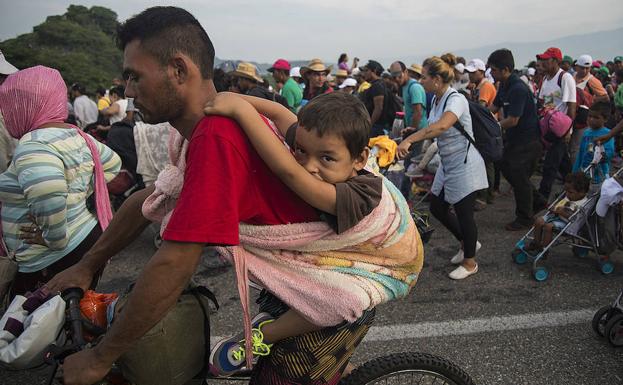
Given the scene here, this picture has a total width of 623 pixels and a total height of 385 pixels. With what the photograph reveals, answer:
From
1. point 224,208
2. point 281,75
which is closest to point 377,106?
point 281,75

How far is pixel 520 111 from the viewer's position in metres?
5.21

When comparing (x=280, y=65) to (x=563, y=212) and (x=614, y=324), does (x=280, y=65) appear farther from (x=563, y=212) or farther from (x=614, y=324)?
(x=614, y=324)

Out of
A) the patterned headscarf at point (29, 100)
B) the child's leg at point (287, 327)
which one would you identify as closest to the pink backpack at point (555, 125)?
the child's leg at point (287, 327)

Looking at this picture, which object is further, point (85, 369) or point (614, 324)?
point (614, 324)

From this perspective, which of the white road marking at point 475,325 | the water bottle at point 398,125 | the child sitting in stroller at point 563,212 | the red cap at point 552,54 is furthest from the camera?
the water bottle at point 398,125

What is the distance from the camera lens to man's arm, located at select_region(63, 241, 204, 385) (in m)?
1.22

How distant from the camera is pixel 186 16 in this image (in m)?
1.44

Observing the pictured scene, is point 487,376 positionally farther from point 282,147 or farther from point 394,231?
point 282,147

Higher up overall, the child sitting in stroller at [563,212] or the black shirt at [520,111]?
the black shirt at [520,111]

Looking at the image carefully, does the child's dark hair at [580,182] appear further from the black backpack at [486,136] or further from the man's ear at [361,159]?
the man's ear at [361,159]

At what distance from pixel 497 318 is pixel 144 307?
9.96 ft

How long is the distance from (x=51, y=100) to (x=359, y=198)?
1.89 metres

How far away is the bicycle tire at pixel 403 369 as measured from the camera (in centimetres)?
170

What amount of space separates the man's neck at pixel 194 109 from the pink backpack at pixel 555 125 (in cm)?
572
